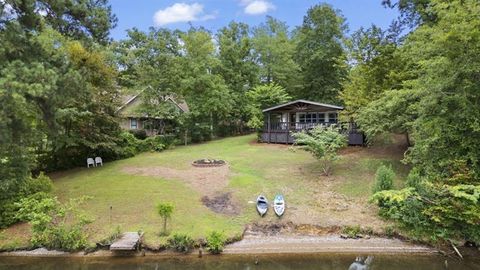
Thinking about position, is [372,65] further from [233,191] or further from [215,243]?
[215,243]

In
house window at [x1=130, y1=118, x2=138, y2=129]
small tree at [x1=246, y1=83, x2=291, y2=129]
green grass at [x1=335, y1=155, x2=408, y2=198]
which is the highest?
small tree at [x1=246, y1=83, x2=291, y2=129]

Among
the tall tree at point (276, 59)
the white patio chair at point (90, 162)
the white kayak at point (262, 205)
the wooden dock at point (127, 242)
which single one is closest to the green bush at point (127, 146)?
the white patio chair at point (90, 162)

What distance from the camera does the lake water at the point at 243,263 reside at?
37.3ft

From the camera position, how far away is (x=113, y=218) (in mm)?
14289

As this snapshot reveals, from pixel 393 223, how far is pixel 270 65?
100.0ft

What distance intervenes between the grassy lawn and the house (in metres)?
4.44

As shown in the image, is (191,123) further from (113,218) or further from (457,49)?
(457,49)

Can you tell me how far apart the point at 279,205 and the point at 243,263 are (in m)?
3.90

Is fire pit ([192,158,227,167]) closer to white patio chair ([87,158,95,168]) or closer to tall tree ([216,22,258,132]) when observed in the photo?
white patio chair ([87,158,95,168])

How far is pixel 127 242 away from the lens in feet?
40.1

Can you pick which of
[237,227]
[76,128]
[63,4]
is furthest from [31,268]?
[76,128]

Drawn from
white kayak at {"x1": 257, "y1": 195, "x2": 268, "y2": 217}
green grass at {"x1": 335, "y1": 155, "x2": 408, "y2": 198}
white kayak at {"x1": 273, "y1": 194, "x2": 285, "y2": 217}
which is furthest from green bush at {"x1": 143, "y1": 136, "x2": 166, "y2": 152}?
white kayak at {"x1": 273, "y1": 194, "x2": 285, "y2": 217}

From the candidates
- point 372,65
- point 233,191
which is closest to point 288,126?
point 372,65

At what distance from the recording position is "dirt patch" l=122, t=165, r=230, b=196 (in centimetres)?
1756
